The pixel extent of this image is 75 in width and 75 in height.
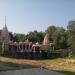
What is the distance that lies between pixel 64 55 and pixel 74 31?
9.00 metres

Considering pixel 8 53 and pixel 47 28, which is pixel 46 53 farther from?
pixel 47 28

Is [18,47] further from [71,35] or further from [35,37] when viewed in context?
[35,37]

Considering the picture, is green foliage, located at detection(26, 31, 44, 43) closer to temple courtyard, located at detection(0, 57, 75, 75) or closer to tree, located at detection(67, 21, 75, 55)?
tree, located at detection(67, 21, 75, 55)

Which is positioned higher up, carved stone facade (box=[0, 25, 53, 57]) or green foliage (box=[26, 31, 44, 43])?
green foliage (box=[26, 31, 44, 43])

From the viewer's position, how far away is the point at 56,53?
236 ft

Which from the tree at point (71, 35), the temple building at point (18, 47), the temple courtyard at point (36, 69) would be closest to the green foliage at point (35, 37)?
the temple building at point (18, 47)

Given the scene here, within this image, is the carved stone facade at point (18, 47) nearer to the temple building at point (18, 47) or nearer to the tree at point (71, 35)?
the temple building at point (18, 47)

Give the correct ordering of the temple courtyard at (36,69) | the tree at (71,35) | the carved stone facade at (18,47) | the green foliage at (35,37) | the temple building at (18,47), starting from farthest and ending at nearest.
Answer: the green foliage at (35,37) → the carved stone facade at (18,47) → the temple building at (18,47) → the tree at (71,35) → the temple courtyard at (36,69)

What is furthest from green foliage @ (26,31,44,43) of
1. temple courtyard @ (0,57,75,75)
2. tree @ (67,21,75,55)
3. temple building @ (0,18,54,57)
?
temple courtyard @ (0,57,75,75)

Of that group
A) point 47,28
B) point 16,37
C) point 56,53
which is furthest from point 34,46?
point 47,28

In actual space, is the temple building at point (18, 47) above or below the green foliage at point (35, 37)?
below

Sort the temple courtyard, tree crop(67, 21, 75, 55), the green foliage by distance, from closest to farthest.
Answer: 1. the temple courtyard
2. tree crop(67, 21, 75, 55)
3. the green foliage

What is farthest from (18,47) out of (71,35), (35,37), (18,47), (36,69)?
(36,69)

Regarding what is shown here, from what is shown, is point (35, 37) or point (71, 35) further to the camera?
point (35, 37)
